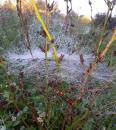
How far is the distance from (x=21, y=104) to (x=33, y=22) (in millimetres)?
4130

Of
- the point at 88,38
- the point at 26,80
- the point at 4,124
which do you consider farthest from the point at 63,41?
the point at 4,124

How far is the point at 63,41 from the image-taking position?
520 cm

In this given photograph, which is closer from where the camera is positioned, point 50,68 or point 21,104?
point 21,104

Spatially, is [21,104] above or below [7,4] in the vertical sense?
below

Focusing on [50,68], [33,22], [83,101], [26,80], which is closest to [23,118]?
[83,101]

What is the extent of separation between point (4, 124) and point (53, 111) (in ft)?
1.12

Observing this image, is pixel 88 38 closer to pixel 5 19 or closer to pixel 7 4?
pixel 5 19

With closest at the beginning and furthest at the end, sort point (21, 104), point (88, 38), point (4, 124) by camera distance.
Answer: point (4, 124)
point (21, 104)
point (88, 38)

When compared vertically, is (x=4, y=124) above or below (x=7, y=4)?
below

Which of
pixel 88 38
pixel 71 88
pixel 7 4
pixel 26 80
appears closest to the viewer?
pixel 71 88

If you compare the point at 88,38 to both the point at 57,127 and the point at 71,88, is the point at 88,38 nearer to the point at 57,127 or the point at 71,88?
the point at 71,88

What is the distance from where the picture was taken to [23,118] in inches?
101

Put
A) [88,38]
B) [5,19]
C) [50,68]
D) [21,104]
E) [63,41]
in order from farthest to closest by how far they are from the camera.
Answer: [5,19] < [88,38] < [63,41] < [50,68] < [21,104]

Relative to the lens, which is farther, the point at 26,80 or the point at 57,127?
the point at 26,80
